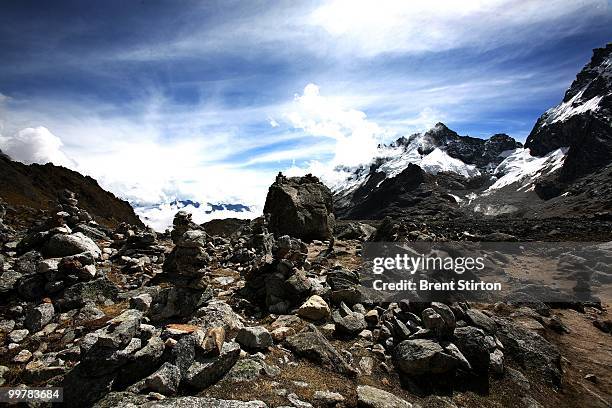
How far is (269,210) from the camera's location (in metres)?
39.9

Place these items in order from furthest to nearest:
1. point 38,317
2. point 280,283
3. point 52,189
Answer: point 52,189 < point 280,283 < point 38,317

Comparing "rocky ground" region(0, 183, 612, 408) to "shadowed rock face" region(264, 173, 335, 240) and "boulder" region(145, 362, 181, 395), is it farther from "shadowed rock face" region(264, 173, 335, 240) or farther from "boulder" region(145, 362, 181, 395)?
"shadowed rock face" region(264, 173, 335, 240)

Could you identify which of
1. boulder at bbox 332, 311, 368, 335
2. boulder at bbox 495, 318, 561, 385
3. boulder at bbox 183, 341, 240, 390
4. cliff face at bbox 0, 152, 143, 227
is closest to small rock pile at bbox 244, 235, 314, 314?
boulder at bbox 332, 311, 368, 335

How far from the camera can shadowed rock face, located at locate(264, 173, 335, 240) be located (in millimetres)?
36500

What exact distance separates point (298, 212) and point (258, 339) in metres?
25.0

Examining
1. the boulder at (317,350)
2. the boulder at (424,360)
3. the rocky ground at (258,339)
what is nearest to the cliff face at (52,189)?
the rocky ground at (258,339)

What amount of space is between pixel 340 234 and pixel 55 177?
431ft

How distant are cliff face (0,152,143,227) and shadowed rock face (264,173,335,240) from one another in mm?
65928

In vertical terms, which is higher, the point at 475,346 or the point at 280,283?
the point at 280,283

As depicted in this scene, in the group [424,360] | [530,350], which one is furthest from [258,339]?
[530,350]

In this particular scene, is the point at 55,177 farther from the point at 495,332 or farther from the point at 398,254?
the point at 495,332

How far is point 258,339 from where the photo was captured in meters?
11.9

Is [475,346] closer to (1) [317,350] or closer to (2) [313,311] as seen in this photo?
(1) [317,350]

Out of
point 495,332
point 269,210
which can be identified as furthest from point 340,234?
point 495,332
